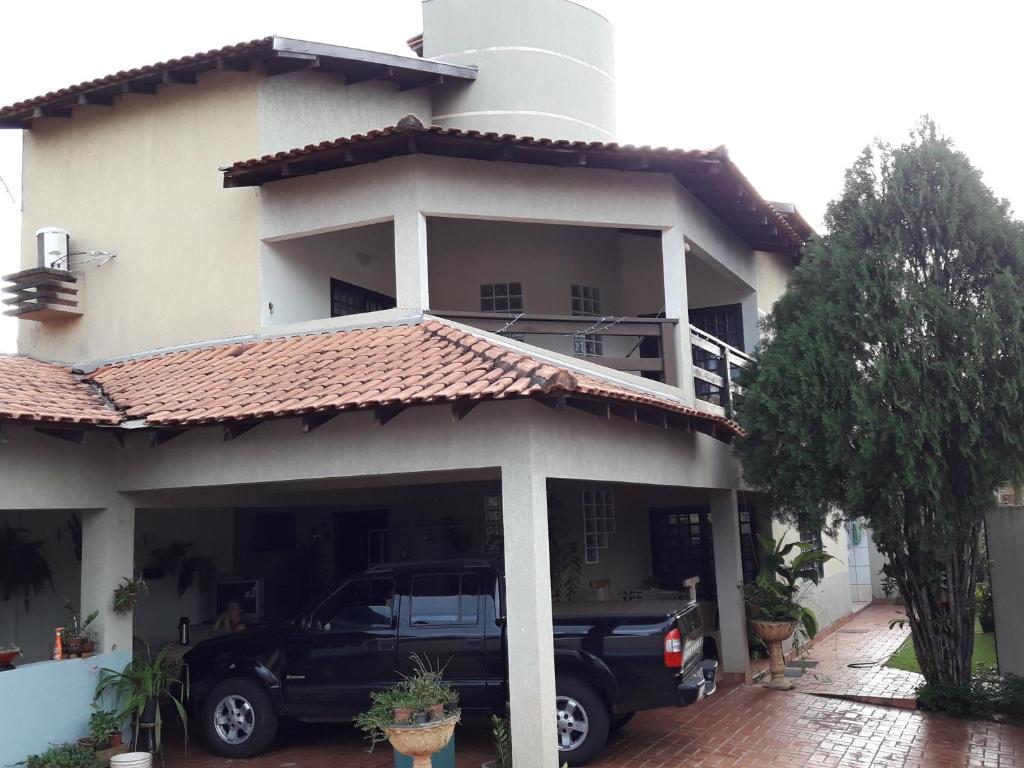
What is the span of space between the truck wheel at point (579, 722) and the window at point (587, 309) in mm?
6028

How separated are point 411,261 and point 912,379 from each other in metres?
5.69

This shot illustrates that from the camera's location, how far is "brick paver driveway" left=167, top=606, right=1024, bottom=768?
9039 millimetres

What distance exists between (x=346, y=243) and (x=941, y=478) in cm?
804

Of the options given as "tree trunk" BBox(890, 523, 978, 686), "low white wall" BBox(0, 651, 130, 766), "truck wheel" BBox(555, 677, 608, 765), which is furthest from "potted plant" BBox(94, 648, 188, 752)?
"tree trunk" BBox(890, 523, 978, 686)

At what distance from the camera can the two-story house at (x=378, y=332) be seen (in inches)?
346

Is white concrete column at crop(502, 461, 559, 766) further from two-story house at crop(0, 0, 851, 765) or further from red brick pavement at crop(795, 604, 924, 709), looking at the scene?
red brick pavement at crop(795, 604, 924, 709)

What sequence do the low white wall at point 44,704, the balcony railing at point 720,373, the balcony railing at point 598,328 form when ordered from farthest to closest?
the balcony railing at point 720,373 → the balcony railing at point 598,328 → the low white wall at point 44,704

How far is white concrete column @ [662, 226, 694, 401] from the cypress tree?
0.92 meters

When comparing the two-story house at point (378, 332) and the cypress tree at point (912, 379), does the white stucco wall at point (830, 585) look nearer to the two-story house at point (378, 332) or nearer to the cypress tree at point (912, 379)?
the two-story house at point (378, 332)

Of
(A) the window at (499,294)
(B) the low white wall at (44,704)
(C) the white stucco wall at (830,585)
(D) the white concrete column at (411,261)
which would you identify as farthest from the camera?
(C) the white stucco wall at (830,585)

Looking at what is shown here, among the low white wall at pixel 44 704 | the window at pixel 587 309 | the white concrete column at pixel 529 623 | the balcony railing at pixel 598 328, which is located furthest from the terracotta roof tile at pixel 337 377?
the window at pixel 587 309

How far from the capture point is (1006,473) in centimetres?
1034

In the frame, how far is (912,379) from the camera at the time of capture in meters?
10.3

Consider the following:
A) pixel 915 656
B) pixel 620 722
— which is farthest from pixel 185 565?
pixel 915 656
